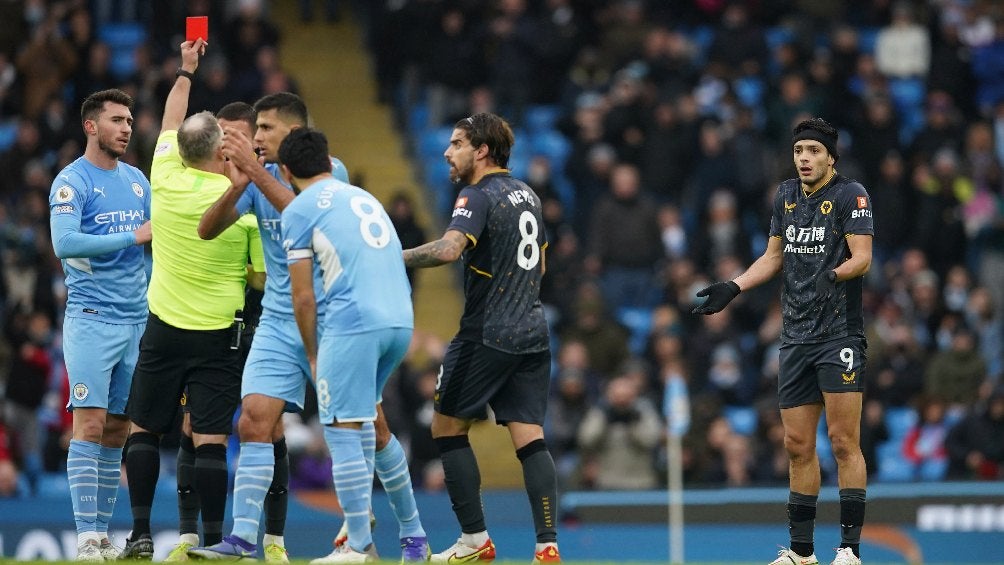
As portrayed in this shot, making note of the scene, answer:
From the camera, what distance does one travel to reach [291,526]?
17078 millimetres

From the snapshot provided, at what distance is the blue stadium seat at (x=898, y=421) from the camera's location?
19031 millimetres

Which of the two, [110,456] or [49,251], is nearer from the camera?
[110,456]

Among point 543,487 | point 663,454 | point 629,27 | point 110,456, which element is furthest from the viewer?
point 629,27

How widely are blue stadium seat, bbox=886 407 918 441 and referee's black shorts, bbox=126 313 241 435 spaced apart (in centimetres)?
1034

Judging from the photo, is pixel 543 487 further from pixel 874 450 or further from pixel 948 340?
pixel 948 340

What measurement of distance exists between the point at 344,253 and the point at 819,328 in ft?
10.8

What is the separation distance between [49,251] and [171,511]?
5.02m

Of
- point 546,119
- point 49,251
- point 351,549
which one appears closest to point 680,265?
point 546,119

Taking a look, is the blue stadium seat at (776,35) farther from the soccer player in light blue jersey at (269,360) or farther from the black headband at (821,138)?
the soccer player in light blue jersey at (269,360)

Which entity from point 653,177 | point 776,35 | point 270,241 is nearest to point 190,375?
point 270,241

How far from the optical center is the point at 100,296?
11242 mm

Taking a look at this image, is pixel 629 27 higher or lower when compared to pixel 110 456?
higher

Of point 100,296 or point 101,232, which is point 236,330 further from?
point 101,232

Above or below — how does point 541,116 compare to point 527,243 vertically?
above
